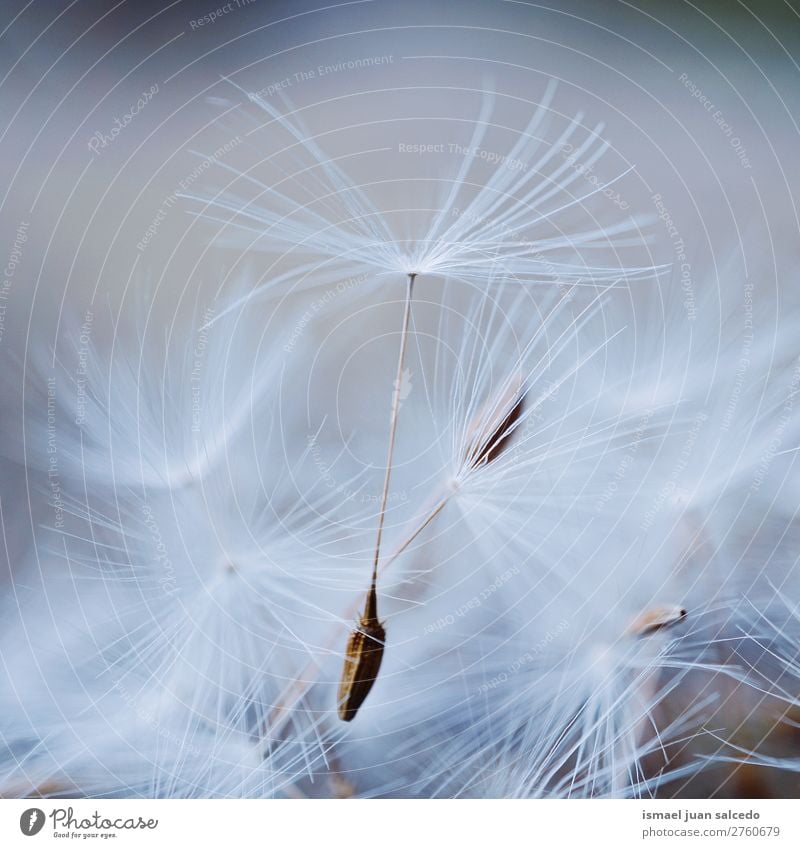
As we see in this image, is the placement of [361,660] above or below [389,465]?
below
